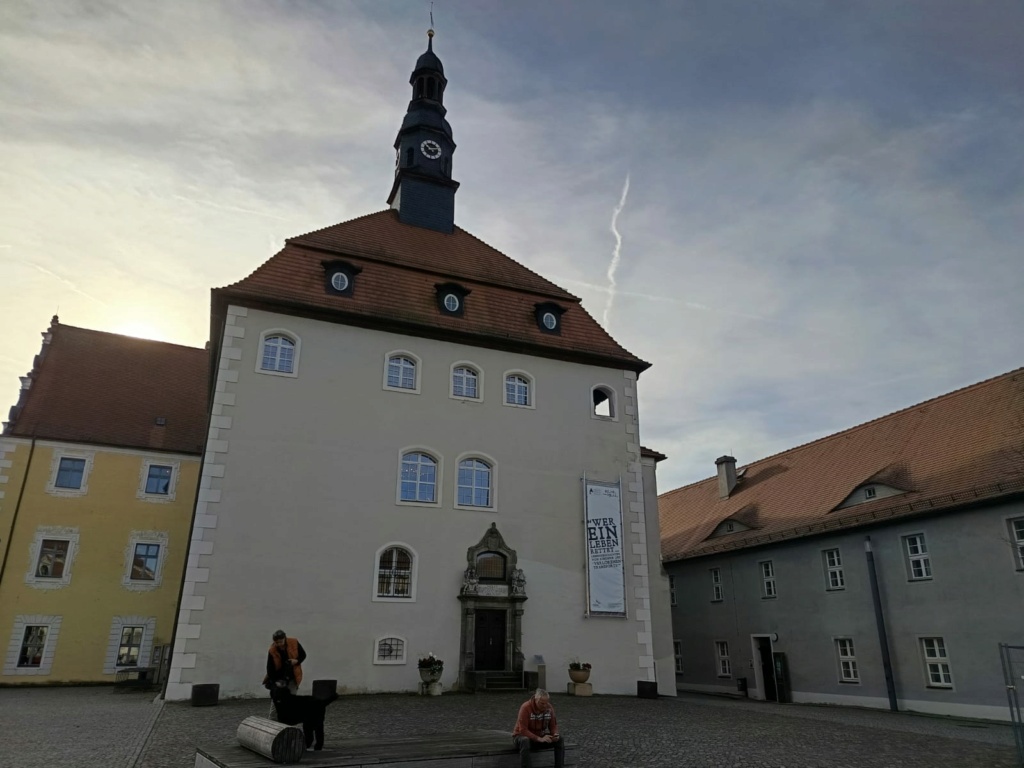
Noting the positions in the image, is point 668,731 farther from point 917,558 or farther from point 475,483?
point 917,558

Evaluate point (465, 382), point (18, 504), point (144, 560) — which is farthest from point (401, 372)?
point (18, 504)

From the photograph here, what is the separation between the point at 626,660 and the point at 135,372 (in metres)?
21.9

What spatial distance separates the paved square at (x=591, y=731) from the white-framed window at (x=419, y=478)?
4.86 metres

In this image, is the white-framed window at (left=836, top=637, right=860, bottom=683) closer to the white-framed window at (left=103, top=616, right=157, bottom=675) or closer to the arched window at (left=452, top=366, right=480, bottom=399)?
the arched window at (left=452, top=366, right=480, bottom=399)

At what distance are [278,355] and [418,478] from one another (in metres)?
4.91

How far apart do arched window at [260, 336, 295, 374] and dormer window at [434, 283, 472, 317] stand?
14.8 ft

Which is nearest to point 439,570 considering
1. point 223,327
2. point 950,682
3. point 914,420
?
point 223,327

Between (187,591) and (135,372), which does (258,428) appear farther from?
(135,372)

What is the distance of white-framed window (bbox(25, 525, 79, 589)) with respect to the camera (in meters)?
24.1

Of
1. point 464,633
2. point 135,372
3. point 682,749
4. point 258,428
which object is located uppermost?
point 135,372

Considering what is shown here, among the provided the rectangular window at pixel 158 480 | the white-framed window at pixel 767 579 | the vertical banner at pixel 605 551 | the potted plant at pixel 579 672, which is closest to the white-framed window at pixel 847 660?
the white-framed window at pixel 767 579

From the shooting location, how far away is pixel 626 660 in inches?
806

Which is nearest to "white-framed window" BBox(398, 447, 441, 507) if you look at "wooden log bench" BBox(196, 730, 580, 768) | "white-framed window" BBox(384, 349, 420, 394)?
"white-framed window" BBox(384, 349, 420, 394)

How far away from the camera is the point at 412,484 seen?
65.0ft
